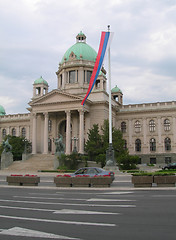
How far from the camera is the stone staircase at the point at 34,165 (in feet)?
170

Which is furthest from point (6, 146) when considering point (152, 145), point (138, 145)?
point (152, 145)

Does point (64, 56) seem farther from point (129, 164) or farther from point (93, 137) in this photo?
point (129, 164)

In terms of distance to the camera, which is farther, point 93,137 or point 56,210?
point 93,137

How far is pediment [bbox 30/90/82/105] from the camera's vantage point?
202ft

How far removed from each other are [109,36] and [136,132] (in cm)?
3764

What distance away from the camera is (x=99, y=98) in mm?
65062

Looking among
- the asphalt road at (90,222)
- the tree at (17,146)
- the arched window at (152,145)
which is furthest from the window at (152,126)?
the asphalt road at (90,222)

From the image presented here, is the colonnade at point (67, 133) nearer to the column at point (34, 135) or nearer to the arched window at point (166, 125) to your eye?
the column at point (34, 135)

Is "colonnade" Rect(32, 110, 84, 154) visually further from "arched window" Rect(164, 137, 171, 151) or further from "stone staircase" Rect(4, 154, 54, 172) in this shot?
"arched window" Rect(164, 137, 171, 151)

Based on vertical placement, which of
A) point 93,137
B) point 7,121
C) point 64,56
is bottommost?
point 93,137

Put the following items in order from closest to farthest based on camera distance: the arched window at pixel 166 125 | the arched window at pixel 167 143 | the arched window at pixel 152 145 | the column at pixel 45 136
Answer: the column at pixel 45 136
the arched window at pixel 167 143
the arched window at pixel 166 125
the arched window at pixel 152 145

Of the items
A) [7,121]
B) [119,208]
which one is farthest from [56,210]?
[7,121]

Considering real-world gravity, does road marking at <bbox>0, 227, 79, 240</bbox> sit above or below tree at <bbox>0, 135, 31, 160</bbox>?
below

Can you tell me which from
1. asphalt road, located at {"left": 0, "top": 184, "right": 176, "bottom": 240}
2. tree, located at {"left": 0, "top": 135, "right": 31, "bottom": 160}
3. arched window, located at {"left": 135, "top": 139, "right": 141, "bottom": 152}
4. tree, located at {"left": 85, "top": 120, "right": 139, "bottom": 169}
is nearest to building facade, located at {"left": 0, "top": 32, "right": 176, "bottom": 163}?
arched window, located at {"left": 135, "top": 139, "right": 141, "bottom": 152}
